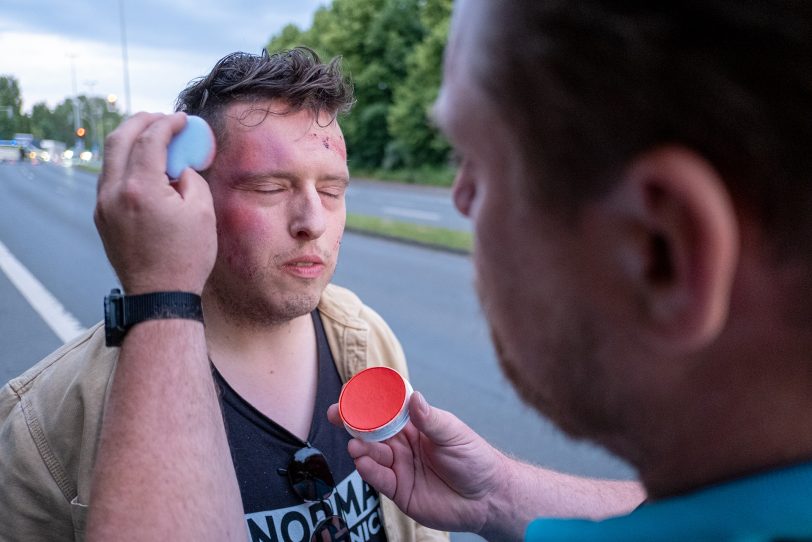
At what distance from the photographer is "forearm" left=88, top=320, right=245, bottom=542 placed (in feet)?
3.19

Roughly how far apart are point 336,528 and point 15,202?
21.8 meters

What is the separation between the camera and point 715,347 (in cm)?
60

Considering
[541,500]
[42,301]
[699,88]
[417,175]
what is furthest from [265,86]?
[417,175]

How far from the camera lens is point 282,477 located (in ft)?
5.18

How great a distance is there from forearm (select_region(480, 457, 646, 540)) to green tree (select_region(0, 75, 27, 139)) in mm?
64945

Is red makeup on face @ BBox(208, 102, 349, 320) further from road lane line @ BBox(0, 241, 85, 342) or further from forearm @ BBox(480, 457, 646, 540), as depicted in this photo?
road lane line @ BBox(0, 241, 85, 342)

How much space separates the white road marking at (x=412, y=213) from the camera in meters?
17.0

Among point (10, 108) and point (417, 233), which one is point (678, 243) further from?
point (10, 108)

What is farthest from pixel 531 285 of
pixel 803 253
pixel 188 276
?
pixel 188 276

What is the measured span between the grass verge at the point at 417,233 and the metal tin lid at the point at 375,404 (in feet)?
30.4

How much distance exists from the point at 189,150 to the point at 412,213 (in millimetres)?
17022

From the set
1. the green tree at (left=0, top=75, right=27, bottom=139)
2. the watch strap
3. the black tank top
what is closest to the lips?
the black tank top

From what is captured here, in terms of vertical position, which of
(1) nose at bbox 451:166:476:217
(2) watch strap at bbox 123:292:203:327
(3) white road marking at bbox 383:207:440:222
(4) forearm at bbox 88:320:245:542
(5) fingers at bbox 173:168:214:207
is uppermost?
(1) nose at bbox 451:166:476:217

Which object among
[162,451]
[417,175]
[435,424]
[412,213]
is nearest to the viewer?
[162,451]
